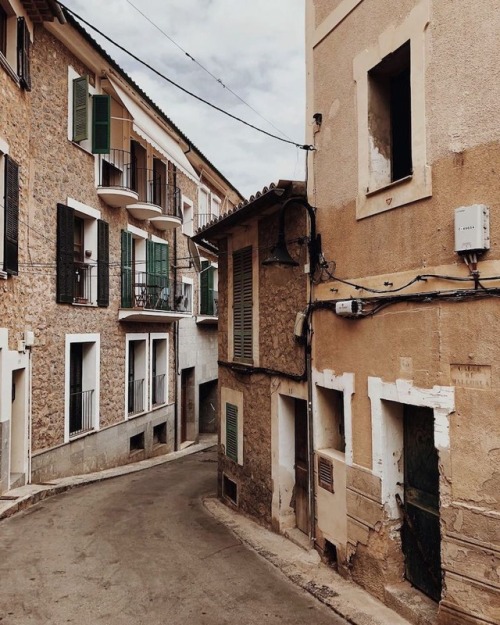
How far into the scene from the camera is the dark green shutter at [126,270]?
16.7 m

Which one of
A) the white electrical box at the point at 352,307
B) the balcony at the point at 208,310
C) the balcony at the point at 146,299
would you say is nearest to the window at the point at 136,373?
the balcony at the point at 146,299

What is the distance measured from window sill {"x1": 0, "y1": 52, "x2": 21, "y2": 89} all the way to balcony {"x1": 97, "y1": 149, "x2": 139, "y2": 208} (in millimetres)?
4131

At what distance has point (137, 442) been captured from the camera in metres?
18.5

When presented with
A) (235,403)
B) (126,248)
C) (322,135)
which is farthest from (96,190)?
(322,135)

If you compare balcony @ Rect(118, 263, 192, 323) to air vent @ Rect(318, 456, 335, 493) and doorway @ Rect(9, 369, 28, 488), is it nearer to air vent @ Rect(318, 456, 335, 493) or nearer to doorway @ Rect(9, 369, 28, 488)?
doorway @ Rect(9, 369, 28, 488)

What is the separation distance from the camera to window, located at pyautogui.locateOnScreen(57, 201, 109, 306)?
13.7 m

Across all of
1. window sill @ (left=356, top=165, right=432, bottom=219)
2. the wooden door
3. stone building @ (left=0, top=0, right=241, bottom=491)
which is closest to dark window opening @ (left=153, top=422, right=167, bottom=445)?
stone building @ (left=0, top=0, right=241, bottom=491)

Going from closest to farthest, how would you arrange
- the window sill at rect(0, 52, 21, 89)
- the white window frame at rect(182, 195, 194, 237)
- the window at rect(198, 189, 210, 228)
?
the window sill at rect(0, 52, 21, 89) < the white window frame at rect(182, 195, 194, 237) < the window at rect(198, 189, 210, 228)

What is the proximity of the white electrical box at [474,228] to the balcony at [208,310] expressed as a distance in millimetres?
18304

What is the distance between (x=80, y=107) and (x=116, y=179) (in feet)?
9.10

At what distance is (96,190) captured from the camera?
15289 millimetres

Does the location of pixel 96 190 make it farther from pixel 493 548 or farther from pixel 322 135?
pixel 493 548

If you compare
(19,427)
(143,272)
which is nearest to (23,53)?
(143,272)

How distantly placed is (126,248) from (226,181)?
11217mm
